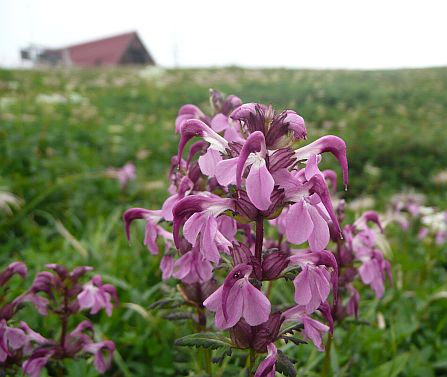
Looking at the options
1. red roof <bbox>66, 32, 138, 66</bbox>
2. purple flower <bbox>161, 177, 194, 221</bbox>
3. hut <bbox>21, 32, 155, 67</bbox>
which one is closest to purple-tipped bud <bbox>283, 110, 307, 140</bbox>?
purple flower <bbox>161, 177, 194, 221</bbox>

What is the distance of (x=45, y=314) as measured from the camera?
1.54 meters

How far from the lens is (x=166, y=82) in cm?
1413

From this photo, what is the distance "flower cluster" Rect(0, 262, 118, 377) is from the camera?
4.63 feet

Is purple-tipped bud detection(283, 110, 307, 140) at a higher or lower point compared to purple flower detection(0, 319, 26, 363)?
higher

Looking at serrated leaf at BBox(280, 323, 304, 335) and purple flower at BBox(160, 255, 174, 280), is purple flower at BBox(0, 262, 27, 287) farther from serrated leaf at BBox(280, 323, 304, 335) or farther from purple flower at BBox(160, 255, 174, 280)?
serrated leaf at BBox(280, 323, 304, 335)

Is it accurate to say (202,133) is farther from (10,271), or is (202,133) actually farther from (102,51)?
(102,51)

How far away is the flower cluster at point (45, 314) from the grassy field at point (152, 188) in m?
0.22

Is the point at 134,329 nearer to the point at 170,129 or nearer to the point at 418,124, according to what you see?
the point at 170,129

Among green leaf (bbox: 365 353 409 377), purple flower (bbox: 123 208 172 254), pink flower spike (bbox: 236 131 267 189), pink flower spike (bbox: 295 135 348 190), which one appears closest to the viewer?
pink flower spike (bbox: 236 131 267 189)

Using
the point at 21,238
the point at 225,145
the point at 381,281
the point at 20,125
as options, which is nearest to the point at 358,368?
the point at 381,281

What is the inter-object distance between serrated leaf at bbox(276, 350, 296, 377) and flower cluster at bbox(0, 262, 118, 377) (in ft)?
2.54

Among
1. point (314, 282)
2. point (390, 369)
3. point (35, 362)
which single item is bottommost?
point (390, 369)

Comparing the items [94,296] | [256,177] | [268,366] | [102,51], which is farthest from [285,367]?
[102,51]

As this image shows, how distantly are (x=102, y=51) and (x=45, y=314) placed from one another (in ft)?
112
